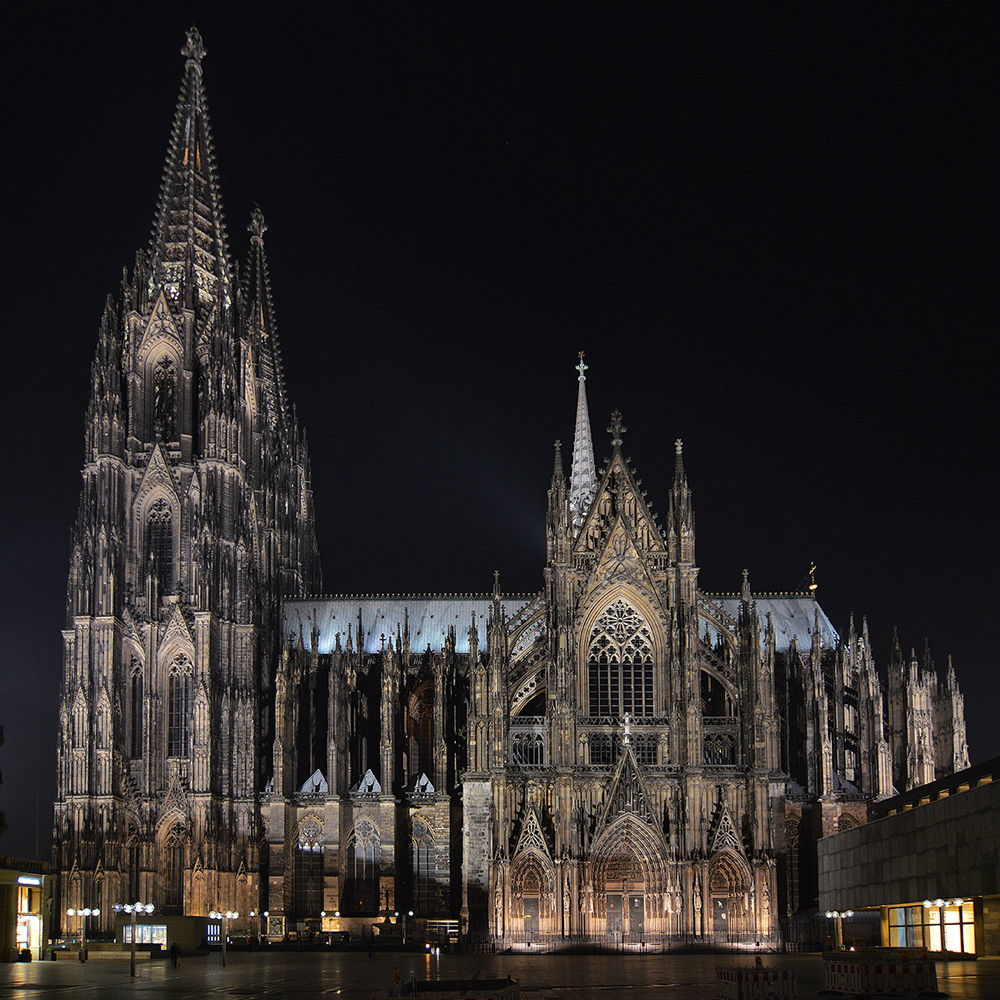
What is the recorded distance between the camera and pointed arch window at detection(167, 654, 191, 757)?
85188 mm

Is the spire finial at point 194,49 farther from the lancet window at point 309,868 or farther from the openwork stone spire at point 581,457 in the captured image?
the lancet window at point 309,868

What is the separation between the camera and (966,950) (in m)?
55.0

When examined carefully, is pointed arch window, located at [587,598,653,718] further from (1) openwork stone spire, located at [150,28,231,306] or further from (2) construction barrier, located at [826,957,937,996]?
(2) construction barrier, located at [826,957,937,996]

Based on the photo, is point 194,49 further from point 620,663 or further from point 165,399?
point 620,663

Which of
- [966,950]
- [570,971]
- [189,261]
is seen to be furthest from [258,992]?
[189,261]

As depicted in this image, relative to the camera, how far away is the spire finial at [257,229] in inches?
4220

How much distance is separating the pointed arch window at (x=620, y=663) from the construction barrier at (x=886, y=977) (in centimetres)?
4162

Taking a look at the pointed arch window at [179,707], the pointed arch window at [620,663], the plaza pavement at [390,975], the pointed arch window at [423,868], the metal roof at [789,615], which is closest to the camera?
the plaza pavement at [390,975]

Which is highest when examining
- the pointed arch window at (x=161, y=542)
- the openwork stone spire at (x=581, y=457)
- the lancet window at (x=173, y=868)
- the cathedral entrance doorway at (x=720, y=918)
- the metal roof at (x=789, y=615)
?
the openwork stone spire at (x=581, y=457)

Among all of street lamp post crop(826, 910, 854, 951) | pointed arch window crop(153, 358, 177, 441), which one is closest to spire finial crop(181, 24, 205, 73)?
pointed arch window crop(153, 358, 177, 441)

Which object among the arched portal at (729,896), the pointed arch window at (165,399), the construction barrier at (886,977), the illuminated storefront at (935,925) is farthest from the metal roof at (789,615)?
the construction barrier at (886,977)

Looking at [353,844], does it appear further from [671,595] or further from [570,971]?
[570,971]

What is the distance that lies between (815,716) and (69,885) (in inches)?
1683

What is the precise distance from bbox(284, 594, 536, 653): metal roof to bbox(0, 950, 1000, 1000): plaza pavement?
1095 inches
